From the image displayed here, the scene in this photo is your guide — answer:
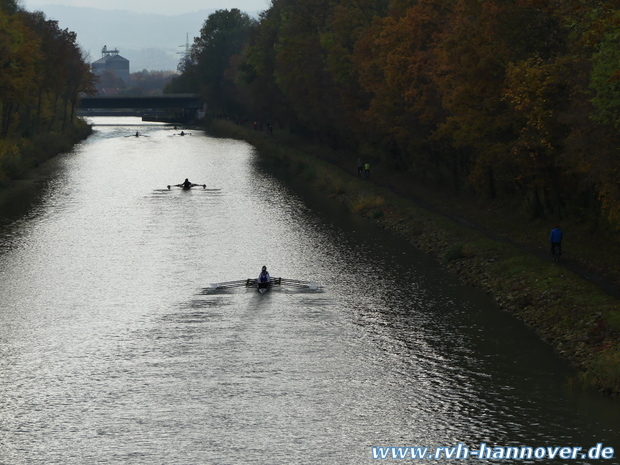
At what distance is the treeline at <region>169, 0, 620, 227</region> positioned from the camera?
37188mm

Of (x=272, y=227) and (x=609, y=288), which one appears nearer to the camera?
(x=609, y=288)

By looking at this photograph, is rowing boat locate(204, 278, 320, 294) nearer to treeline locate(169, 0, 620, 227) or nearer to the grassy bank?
treeline locate(169, 0, 620, 227)

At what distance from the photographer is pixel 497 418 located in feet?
85.0

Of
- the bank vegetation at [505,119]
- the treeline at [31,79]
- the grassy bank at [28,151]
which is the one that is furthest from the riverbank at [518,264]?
the treeline at [31,79]

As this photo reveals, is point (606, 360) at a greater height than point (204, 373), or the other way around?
point (606, 360)

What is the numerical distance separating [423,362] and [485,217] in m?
28.9

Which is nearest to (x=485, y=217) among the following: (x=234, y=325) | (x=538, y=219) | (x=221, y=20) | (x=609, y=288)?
(x=538, y=219)

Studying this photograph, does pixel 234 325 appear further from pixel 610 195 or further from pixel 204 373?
pixel 610 195

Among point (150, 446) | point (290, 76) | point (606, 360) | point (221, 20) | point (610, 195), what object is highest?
point (221, 20)

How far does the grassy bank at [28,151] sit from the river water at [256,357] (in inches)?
1003

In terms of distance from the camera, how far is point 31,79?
94125 millimetres

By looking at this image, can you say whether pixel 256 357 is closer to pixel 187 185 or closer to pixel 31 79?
pixel 187 185


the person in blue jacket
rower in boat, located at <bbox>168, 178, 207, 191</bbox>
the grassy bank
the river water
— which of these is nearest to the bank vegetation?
the person in blue jacket

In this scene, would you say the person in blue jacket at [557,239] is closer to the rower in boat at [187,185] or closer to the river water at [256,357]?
the river water at [256,357]
